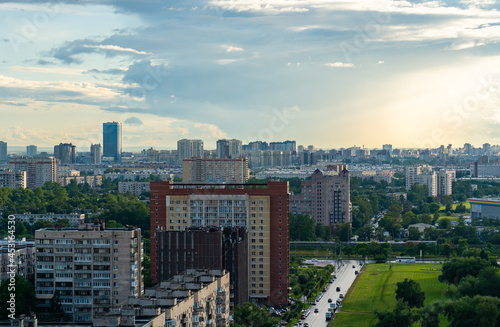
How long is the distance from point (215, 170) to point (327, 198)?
24278 millimetres

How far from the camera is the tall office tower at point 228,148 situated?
337 ft

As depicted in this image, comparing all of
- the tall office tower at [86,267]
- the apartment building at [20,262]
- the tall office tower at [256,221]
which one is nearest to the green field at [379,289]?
the tall office tower at [256,221]

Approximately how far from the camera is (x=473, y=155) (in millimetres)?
166500

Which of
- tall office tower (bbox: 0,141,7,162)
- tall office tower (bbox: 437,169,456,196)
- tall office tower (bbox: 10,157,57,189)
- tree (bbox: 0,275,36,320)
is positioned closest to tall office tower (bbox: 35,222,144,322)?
tree (bbox: 0,275,36,320)

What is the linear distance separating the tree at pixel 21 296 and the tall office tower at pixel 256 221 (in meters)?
5.84

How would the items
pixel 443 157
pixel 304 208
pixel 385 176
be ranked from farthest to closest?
pixel 443 157 < pixel 385 176 < pixel 304 208

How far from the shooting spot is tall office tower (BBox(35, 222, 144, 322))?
70.9 feet

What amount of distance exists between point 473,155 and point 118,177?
303ft

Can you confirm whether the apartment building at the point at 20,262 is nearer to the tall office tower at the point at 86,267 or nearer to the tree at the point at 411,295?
the tall office tower at the point at 86,267

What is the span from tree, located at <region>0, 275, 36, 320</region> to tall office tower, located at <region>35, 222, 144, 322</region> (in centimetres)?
39

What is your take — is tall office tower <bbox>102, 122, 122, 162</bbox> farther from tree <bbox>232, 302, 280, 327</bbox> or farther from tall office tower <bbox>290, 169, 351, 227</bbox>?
tree <bbox>232, 302, 280, 327</bbox>

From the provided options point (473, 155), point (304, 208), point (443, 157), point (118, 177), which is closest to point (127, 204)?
point (304, 208)

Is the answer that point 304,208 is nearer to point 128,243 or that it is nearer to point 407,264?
point 407,264

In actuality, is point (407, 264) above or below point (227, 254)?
below
